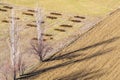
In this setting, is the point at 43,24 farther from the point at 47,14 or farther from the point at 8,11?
the point at 8,11

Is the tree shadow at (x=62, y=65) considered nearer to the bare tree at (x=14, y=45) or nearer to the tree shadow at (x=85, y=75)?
the bare tree at (x=14, y=45)

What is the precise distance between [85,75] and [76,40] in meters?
11.2

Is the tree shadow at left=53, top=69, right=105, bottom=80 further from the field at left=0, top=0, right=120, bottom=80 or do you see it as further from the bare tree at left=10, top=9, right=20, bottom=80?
the bare tree at left=10, top=9, right=20, bottom=80

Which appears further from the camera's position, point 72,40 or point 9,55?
point 72,40

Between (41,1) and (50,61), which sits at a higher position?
(41,1)

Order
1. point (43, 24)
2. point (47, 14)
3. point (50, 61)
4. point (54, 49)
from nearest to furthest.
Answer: point (50, 61) → point (54, 49) → point (43, 24) → point (47, 14)

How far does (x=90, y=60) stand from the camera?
45.7 m

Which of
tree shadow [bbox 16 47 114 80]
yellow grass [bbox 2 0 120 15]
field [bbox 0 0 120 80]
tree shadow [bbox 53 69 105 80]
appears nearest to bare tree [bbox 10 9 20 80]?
field [bbox 0 0 120 80]

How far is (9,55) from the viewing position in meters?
46.9

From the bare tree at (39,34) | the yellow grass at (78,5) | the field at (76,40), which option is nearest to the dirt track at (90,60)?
the field at (76,40)

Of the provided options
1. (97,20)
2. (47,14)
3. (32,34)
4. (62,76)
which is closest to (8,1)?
(47,14)

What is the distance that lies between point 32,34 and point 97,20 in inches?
528

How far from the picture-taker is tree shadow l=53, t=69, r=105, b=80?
4138 cm

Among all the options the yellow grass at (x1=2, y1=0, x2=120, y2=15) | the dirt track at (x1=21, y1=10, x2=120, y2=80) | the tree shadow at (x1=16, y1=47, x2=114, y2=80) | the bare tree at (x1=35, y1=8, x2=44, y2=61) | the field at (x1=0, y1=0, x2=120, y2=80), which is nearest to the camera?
the dirt track at (x1=21, y1=10, x2=120, y2=80)
